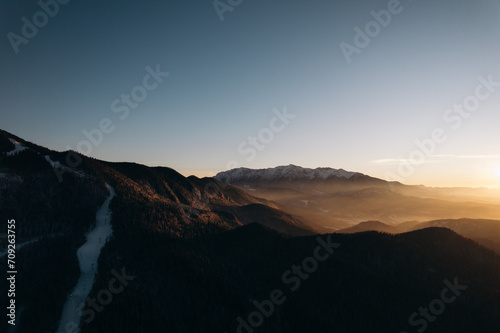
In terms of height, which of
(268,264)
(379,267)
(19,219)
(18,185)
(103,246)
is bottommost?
(379,267)

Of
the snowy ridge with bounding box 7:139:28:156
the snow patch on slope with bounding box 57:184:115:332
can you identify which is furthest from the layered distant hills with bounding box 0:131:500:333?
the snow patch on slope with bounding box 57:184:115:332

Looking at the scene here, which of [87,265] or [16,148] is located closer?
[87,265]

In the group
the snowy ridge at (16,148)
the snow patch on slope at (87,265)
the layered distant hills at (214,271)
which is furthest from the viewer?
the snowy ridge at (16,148)

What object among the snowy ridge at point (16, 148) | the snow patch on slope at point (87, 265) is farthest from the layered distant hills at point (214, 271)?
the snow patch on slope at point (87, 265)

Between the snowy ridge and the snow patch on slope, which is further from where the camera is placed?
the snowy ridge

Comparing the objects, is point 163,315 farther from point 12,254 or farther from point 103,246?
point 12,254

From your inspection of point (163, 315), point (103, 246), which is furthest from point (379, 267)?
point (103, 246)

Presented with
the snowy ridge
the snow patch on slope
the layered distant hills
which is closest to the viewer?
the snow patch on slope

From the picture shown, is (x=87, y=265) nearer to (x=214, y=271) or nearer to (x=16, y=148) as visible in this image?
(x=214, y=271)

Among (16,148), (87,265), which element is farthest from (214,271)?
(16,148)

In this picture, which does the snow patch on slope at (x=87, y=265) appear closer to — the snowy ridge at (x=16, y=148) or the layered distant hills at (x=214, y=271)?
the layered distant hills at (x=214, y=271)

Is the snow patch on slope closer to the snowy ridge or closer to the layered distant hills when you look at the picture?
the layered distant hills
